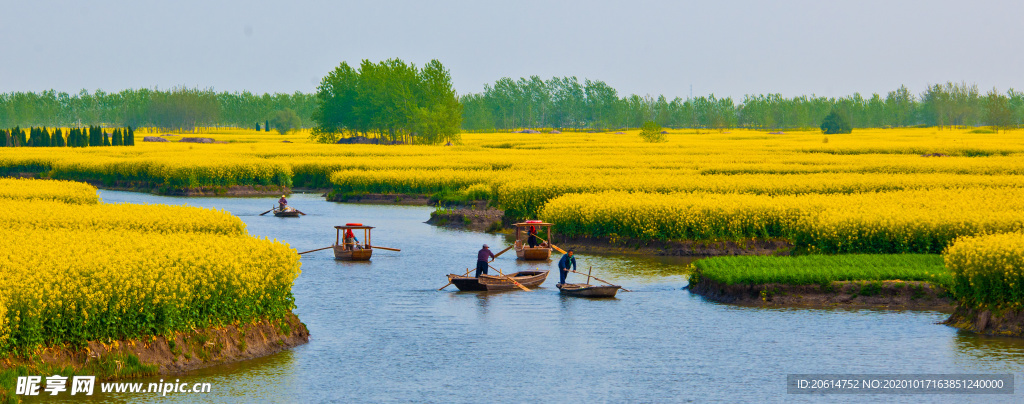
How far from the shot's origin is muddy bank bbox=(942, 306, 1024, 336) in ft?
101

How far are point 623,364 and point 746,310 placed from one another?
959 cm

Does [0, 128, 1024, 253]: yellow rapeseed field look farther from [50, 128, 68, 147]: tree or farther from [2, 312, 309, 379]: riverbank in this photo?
[2, 312, 309, 379]: riverbank

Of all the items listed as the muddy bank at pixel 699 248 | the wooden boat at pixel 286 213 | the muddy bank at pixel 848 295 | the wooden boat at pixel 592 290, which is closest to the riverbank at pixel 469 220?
the wooden boat at pixel 286 213

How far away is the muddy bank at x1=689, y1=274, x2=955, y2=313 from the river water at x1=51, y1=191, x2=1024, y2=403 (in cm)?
106

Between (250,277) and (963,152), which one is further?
(963,152)

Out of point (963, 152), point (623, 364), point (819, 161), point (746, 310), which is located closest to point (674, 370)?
point (623, 364)

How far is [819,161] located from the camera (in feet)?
359

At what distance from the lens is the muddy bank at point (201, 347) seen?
2389 cm

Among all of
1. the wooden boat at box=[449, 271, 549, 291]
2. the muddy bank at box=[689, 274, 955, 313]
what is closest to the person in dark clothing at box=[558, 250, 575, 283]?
the wooden boat at box=[449, 271, 549, 291]

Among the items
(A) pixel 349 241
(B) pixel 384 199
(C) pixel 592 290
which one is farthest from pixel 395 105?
(C) pixel 592 290

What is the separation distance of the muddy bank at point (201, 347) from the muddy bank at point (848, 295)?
15.9m

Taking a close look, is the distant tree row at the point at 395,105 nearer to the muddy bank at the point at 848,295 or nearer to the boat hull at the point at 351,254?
the boat hull at the point at 351,254

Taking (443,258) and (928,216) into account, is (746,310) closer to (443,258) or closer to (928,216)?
(928,216)

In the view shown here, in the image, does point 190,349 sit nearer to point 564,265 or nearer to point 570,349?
point 570,349
